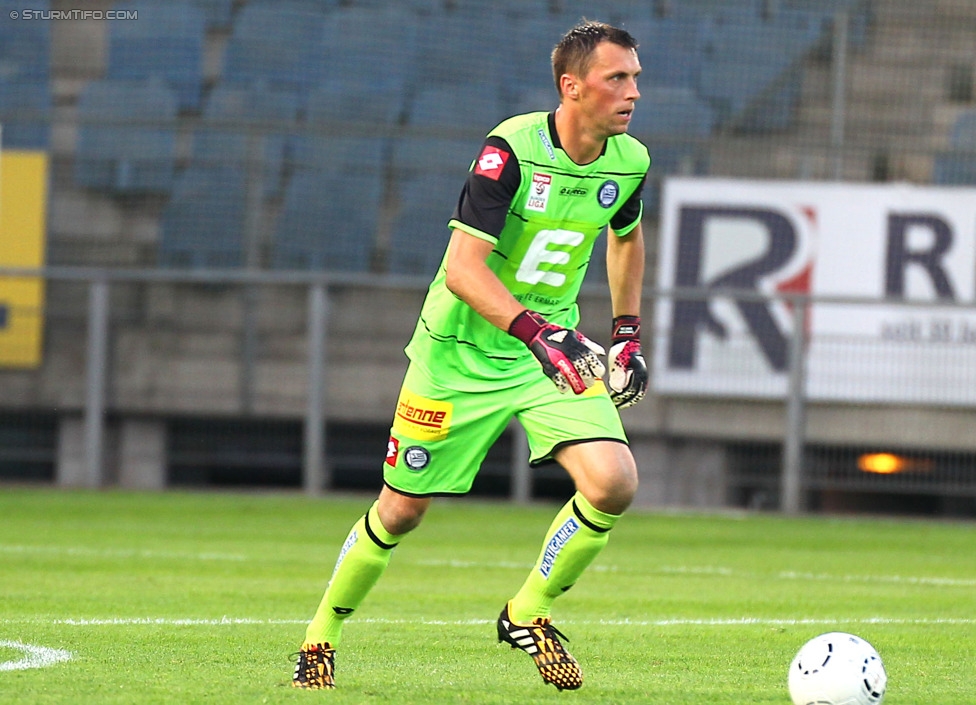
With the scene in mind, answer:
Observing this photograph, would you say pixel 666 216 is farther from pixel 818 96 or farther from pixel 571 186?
pixel 571 186

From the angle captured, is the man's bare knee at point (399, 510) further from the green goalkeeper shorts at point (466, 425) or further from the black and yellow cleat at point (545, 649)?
the black and yellow cleat at point (545, 649)

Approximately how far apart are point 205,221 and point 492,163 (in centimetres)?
1115

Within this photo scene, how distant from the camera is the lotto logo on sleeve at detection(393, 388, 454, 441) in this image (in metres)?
4.99

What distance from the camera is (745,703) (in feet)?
15.5

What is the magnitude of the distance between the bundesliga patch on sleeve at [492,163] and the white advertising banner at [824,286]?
30.5 feet

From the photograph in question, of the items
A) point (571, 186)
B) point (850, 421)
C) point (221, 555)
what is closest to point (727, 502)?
point (850, 421)

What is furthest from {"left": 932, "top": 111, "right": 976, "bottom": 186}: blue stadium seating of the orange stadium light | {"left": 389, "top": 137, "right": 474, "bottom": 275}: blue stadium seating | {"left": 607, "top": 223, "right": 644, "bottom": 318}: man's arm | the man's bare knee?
the man's bare knee

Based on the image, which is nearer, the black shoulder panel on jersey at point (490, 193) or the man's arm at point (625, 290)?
the black shoulder panel on jersey at point (490, 193)

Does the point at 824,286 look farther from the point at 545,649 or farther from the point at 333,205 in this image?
the point at 545,649

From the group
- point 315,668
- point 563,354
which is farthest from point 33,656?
point 563,354

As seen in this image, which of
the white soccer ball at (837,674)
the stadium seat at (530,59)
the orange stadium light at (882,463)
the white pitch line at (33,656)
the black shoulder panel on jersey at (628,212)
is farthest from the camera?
the stadium seat at (530,59)

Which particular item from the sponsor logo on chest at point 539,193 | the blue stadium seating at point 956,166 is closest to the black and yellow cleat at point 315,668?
the sponsor logo on chest at point 539,193

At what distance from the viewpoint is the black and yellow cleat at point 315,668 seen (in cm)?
483

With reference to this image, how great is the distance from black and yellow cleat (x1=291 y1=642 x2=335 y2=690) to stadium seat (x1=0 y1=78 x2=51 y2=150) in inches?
460
